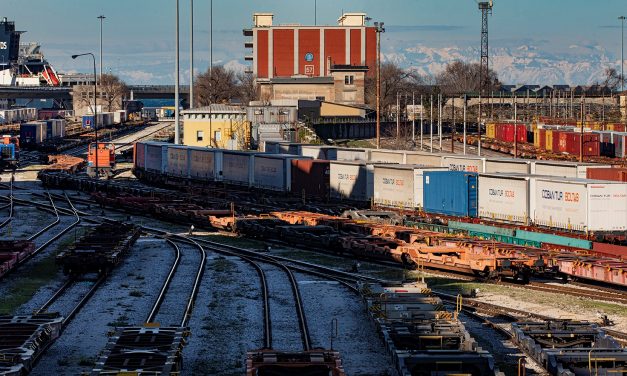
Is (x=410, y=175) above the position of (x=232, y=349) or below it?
above

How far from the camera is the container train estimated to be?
4556 centimetres

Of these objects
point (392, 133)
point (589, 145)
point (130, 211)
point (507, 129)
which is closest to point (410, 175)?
point (130, 211)

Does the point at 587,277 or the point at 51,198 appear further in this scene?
the point at 51,198

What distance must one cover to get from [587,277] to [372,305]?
35.5 feet

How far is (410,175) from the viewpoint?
2366 inches

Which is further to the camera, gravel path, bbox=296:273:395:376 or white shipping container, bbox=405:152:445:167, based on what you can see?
white shipping container, bbox=405:152:445:167

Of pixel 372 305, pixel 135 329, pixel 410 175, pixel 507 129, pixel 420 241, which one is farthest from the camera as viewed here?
pixel 507 129

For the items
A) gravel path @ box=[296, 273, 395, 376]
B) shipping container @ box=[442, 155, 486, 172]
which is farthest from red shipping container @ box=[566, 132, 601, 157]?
gravel path @ box=[296, 273, 395, 376]

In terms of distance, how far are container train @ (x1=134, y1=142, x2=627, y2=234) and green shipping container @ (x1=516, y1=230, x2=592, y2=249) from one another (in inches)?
56.4

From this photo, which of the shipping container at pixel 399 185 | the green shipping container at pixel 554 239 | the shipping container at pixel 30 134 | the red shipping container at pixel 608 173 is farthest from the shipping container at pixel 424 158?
the shipping container at pixel 30 134

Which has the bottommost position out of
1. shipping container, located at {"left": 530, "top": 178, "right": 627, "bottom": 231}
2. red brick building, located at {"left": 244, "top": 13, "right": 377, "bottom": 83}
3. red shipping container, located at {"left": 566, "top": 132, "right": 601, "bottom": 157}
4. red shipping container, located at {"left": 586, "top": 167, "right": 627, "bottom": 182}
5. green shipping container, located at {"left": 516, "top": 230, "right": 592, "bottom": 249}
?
green shipping container, located at {"left": 516, "top": 230, "right": 592, "bottom": 249}

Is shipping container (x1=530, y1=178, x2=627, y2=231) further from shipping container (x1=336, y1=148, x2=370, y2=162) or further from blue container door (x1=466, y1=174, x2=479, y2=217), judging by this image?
shipping container (x1=336, y1=148, x2=370, y2=162)

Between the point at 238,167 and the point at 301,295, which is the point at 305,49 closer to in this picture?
the point at 238,167

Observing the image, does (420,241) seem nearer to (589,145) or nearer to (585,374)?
(585,374)
